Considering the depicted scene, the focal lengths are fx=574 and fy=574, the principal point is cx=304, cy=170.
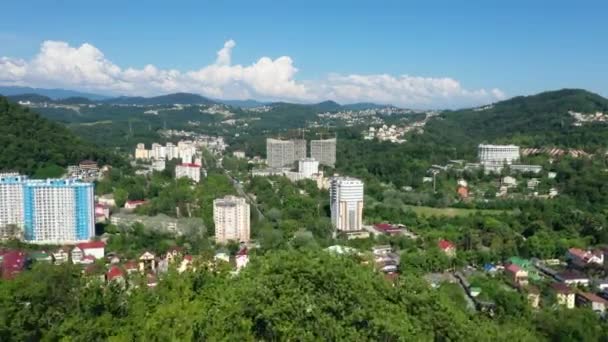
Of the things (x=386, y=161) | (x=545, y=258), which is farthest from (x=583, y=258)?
(x=386, y=161)

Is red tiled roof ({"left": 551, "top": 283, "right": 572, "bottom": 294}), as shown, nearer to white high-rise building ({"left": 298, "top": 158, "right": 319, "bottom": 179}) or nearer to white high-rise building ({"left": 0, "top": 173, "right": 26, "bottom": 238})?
white high-rise building ({"left": 0, "top": 173, "right": 26, "bottom": 238})

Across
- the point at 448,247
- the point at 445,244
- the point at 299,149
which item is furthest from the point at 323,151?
the point at 448,247

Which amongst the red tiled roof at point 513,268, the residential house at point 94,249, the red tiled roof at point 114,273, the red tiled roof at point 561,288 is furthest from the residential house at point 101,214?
the red tiled roof at point 561,288

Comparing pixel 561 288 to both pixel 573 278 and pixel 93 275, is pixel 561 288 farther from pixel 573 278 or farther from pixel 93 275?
pixel 93 275

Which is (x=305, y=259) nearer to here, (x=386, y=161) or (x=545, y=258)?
(x=545, y=258)

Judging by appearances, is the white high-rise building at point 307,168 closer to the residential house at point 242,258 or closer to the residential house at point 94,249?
the residential house at point 242,258

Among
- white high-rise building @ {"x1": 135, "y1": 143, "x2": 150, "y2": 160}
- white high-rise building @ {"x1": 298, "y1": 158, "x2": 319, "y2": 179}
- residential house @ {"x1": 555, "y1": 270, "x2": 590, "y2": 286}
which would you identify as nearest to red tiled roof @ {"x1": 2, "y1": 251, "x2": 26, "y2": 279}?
residential house @ {"x1": 555, "y1": 270, "x2": 590, "y2": 286}
